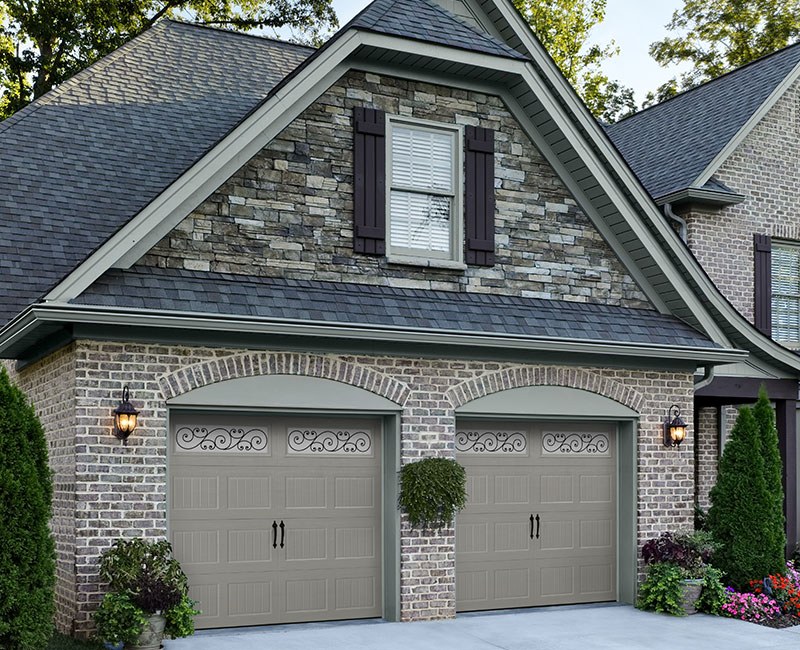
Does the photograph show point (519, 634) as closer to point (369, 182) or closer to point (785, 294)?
point (369, 182)

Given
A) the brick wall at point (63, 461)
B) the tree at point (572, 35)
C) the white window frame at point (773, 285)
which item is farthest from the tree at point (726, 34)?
the brick wall at point (63, 461)

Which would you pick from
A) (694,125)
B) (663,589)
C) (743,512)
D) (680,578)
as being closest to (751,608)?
(680,578)

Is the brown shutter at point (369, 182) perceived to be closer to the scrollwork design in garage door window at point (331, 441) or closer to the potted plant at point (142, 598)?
the scrollwork design in garage door window at point (331, 441)

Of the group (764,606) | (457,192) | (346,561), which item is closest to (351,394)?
(346,561)

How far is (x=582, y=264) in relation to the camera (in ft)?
44.1

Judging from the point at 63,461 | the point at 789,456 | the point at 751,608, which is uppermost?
the point at 63,461

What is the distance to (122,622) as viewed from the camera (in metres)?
9.72

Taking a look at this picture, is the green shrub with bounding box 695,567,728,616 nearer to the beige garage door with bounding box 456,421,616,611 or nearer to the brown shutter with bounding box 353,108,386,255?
the beige garage door with bounding box 456,421,616,611

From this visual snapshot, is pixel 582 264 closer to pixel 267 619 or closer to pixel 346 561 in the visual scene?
pixel 346 561

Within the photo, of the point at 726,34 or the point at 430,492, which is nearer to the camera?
the point at 430,492

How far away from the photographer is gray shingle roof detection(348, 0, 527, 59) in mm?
12140

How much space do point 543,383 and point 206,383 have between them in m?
4.01

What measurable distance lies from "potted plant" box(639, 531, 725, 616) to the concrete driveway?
0.65 ft

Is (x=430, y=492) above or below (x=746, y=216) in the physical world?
below
